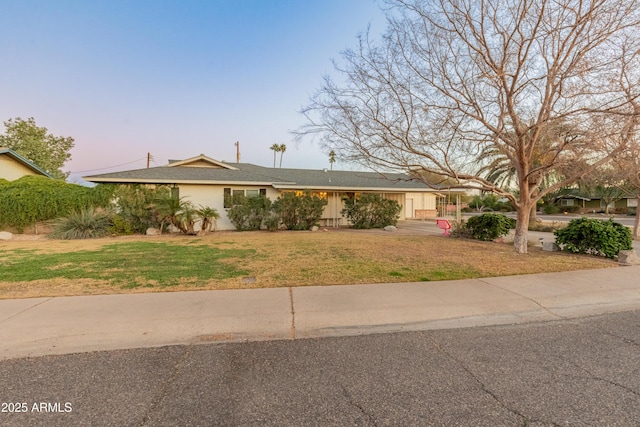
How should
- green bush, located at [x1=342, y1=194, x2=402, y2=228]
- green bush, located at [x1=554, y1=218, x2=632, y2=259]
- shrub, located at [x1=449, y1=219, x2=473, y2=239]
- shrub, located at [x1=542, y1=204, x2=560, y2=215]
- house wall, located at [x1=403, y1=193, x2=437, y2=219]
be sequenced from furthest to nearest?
shrub, located at [x1=542, y1=204, x2=560, y2=215], house wall, located at [x1=403, y1=193, x2=437, y2=219], green bush, located at [x1=342, y1=194, x2=402, y2=228], shrub, located at [x1=449, y1=219, x2=473, y2=239], green bush, located at [x1=554, y1=218, x2=632, y2=259]

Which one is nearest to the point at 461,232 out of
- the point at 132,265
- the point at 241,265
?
the point at 241,265

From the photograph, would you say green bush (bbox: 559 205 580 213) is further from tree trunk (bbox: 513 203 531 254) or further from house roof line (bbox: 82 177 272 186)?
house roof line (bbox: 82 177 272 186)

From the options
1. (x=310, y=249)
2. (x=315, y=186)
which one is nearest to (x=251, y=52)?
(x=315, y=186)

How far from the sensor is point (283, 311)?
4414mm

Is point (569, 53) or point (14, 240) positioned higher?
point (569, 53)

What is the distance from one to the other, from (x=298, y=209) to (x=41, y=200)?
40.3ft

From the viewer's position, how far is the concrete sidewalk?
3641 millimetres

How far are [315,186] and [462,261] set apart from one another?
11394 mm

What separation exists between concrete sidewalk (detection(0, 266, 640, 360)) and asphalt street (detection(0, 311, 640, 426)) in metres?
0.29

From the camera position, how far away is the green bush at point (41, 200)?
13.7 meters

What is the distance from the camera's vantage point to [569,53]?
746 centimetres

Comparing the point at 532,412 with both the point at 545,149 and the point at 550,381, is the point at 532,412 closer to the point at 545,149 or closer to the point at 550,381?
the point at 550,381

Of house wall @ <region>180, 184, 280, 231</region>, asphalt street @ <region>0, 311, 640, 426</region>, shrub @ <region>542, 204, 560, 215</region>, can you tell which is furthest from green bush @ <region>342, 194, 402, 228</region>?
shrub @ <region>542, 204, 560, 215</region>

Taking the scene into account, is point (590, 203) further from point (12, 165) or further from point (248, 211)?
point (12, 165)
